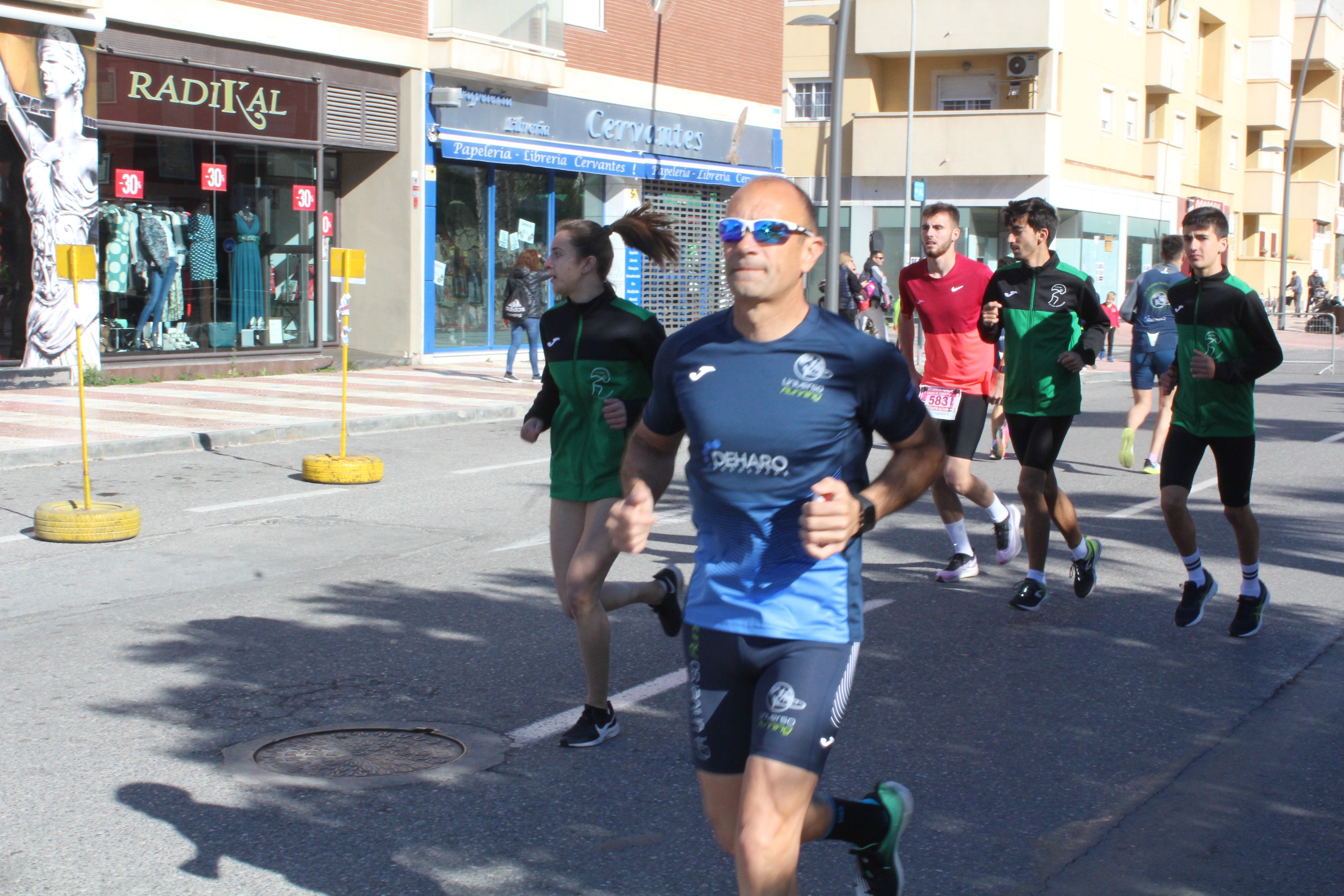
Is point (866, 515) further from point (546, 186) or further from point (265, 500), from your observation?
point (546, 186)

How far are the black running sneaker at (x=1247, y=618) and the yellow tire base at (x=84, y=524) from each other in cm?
619

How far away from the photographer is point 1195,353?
6.34 m

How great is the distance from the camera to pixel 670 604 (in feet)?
19.3

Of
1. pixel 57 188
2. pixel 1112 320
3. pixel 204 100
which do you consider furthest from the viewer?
pixel 1112 320

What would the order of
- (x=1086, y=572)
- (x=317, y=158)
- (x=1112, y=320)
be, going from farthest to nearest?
1. (x=1112, y=320)
2. (x=317, y=158)
3. (x=1086, y=572)

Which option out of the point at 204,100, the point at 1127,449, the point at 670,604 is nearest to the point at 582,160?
the point at 204,100

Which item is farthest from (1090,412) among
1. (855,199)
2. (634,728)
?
(855,199)

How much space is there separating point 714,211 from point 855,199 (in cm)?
1105

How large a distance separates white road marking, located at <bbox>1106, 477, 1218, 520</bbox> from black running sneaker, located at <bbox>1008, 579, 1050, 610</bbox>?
279 centimetres

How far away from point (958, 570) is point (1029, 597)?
772 millimetres

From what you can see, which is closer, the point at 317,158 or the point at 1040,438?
the point at 1040,438

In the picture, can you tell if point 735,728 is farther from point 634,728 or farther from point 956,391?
point 956,391

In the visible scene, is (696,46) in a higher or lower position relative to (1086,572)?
higher

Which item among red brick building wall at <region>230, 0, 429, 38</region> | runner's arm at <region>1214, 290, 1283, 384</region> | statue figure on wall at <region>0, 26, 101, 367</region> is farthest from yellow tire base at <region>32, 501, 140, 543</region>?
red brick building wall at <region>230, 0, 429, 38</region>
